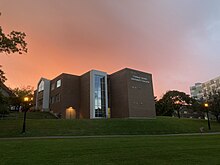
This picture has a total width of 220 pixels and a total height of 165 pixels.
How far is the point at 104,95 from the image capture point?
158ft

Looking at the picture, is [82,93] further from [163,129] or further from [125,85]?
[163,129]

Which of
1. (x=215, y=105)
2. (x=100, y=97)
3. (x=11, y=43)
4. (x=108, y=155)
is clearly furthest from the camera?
(x=100, y=97)

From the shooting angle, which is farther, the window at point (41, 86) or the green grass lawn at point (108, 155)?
the window at point (41, 86)

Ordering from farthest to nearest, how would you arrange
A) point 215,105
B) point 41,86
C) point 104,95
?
point 41,86 → point 104,95 → point 215,105

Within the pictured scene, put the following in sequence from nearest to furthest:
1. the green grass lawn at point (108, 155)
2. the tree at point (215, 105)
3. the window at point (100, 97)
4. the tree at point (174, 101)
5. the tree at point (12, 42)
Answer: the green grass lawn at point (108, 155), the tree at point (12, 42), the tree at point (215, 105), the window at point (100, 97), the tree at point (174, 101)

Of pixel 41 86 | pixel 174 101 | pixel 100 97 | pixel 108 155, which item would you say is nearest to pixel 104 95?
pixel 100 97

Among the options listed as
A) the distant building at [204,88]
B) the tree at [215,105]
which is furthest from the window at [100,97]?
the distant building at [204,88]

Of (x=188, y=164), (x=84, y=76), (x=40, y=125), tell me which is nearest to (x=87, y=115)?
→ (x=84, y=76)

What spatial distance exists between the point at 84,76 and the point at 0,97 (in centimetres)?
2901

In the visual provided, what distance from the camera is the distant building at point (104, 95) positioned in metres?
46.4

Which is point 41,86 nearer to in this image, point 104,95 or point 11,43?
point 104,95

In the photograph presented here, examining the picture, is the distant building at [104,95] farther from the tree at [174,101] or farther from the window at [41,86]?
the tree at [174,101]

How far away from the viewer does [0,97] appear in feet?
73.3

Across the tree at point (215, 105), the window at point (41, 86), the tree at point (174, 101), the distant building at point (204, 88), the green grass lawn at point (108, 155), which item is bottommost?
the green grass lawn at point (108, 155)
